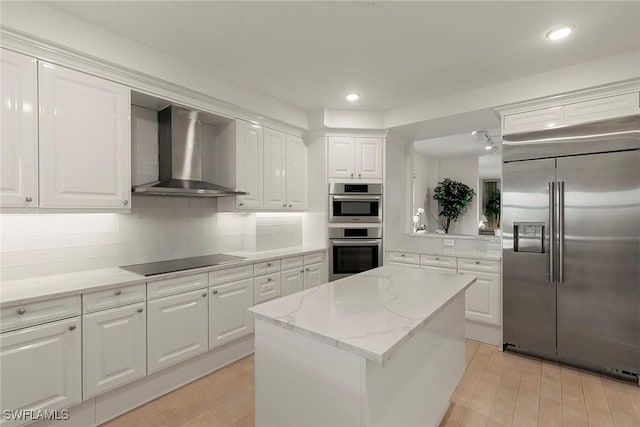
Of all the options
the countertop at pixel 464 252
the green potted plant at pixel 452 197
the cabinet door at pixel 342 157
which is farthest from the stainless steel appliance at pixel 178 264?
the green potted plant at pixel 452 197

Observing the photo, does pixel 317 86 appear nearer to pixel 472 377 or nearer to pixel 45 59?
pixel 45 59

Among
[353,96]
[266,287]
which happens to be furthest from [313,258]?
[353,96]

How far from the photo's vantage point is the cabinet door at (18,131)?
1775 mm

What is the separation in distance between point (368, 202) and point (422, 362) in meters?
2.47

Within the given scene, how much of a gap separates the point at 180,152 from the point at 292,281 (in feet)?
5.63

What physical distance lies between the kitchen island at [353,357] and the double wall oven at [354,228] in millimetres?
1969

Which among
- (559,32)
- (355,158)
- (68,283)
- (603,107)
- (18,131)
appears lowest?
(68,283)

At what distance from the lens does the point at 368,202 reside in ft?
12.8

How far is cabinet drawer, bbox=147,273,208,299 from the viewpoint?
7.29 feet

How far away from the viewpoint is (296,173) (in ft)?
12.7

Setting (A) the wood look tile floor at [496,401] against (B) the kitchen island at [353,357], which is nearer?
(B) the kitchen island at [353,357]

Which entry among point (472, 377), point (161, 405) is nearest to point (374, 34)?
point (472, 377)

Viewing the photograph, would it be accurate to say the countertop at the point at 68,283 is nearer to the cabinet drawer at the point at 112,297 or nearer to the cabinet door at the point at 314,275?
the cabinet drawer at the point at 112,297

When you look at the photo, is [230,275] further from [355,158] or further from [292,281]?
[355,158]
